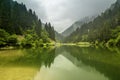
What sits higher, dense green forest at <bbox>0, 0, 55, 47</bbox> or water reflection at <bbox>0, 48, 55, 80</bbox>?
dense green forest at <bbox>0, 0, 55, 47</bbox>

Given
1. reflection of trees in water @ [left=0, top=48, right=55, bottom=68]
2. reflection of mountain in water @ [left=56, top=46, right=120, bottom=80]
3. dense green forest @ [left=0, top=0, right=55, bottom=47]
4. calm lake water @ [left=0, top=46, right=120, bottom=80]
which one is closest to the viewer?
calm lake water @ [left=0, top=46, right=120, bottom=80]

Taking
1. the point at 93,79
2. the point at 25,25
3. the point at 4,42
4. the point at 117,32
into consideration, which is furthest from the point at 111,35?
the point at 93,79

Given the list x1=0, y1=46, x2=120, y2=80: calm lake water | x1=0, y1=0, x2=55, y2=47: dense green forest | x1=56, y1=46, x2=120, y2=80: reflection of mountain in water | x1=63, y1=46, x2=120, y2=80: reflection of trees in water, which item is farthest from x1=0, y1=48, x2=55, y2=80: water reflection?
x1=0, y1=0, x2=55, y2=47: dense green forest

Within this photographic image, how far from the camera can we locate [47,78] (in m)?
21.1

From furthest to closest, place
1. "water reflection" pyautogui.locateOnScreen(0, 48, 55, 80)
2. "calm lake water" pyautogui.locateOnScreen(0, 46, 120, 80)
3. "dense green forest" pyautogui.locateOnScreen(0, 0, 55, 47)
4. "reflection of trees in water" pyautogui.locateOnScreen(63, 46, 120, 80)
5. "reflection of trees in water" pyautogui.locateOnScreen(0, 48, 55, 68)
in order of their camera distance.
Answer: "dense green forest" pyautogui.locateOnScreen(0, 0, 55, 47)
"reflection of trees in water" pyautogui.locateOnScreen(0, 48, 55, 68)
"reflection of trees in water" pyautogui.locateOnScreen(63, 46, 120, 80)
"water reflection" pyautogui.locateOnScreen(0, 48, 55, 80)
"calm lake water" pyautogui.locateOnScreen(0, 46, 120, 80)

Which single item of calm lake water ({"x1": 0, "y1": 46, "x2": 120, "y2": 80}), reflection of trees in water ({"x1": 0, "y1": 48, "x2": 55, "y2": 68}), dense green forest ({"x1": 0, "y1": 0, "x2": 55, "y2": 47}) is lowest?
calm lake water ({"x1": 0, "y1": 46, "x2": 120, "y2": 80})

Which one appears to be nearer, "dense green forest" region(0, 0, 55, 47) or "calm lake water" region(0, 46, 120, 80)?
"calm lake water" region(0, 46, 120, 80)

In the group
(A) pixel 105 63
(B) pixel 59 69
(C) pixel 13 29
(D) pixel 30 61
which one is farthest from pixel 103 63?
(C) pixel 13 29

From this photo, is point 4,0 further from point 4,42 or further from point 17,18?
point 4,42

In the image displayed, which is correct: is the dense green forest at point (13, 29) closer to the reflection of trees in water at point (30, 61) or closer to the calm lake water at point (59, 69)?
the reflection of trees in water at point (30, 61)

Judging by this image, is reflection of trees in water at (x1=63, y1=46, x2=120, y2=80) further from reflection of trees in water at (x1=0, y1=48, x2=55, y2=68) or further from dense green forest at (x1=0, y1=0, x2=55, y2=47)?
dense green forest at (x1=0, y1=0, x2=55, y2=47)

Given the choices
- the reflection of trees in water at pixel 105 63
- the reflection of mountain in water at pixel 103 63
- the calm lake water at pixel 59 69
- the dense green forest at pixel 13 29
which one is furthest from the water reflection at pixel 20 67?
the dense green forest at pixel 13 29

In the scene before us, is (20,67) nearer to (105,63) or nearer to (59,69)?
(59,69)

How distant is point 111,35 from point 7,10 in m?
64.4
